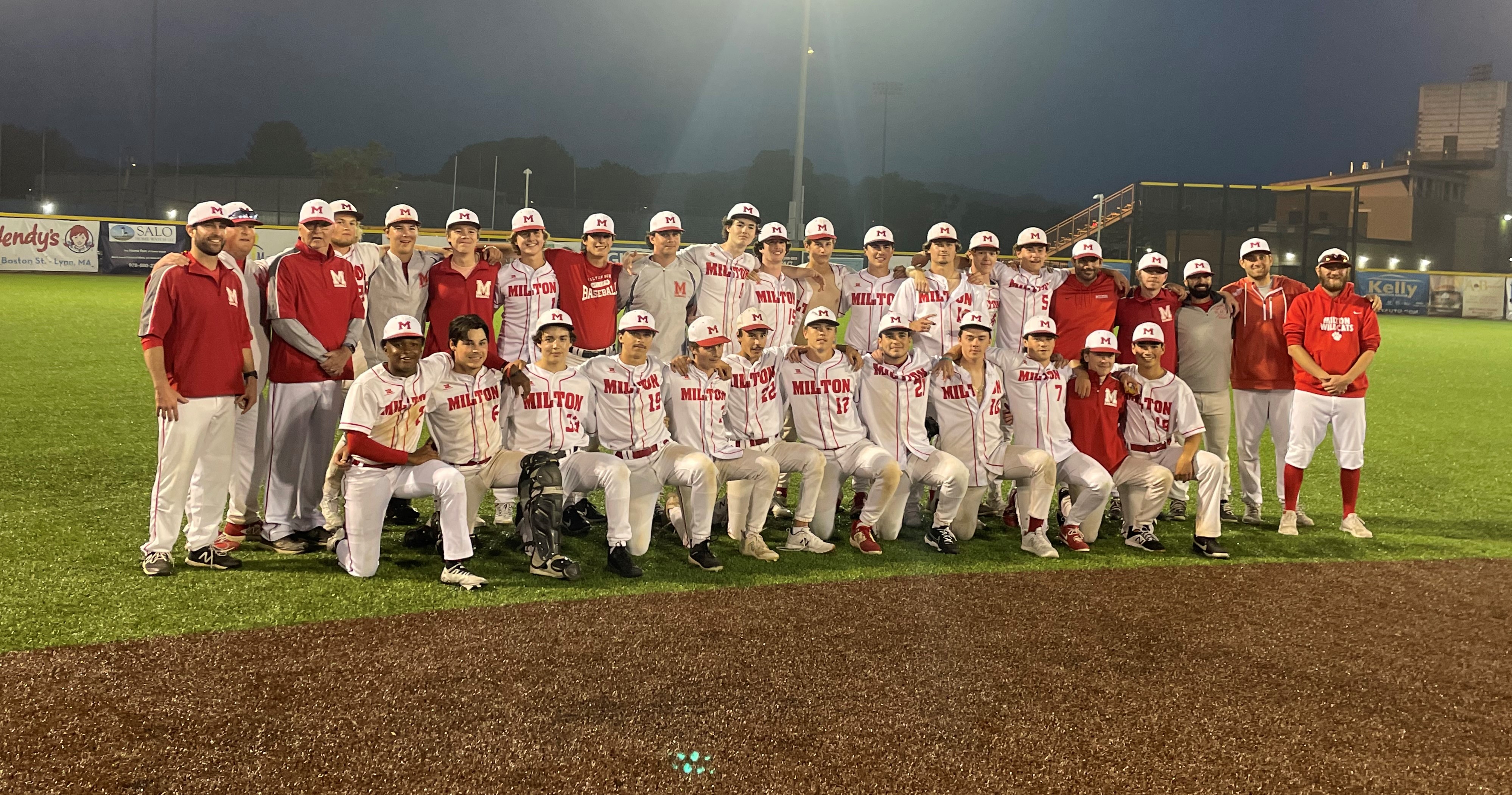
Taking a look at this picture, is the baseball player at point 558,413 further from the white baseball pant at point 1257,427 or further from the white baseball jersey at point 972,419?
the white baseball pant at point 1257,427

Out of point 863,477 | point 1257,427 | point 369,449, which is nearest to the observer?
point 369,449

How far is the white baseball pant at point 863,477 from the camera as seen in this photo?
7.09 meters

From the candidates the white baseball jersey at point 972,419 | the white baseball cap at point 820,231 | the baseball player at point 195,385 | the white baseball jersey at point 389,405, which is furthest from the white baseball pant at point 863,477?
the baseball player at point 195,385

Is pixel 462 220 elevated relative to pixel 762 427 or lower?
elevated

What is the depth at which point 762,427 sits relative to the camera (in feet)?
23.6

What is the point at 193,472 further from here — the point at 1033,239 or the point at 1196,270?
the point at 1196,270

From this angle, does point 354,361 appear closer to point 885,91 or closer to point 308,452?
point 308,452

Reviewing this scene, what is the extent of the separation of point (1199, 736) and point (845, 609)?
6.62ft

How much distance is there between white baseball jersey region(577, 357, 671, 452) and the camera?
670 cm

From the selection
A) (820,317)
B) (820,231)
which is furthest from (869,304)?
(820,317)

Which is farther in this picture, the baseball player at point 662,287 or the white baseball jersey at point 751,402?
the baseball player at point 662,287

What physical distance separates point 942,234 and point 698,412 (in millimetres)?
2969

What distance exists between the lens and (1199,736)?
4.12 m

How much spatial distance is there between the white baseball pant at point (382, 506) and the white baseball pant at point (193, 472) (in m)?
0.79
